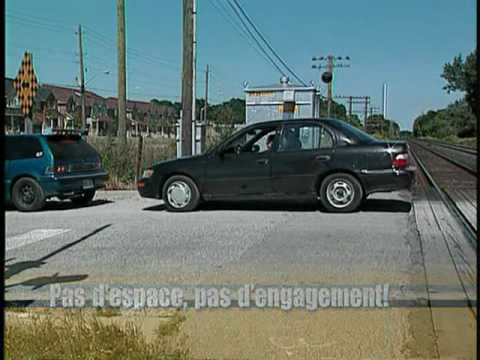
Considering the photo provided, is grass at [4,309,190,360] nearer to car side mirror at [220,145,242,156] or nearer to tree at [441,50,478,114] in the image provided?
tree at [441,50,478,114]

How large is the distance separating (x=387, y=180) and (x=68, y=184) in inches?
240

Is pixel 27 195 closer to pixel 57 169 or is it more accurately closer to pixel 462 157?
pixel 57 169

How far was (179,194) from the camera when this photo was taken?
1116 cm

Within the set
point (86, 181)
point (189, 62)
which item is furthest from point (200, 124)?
point (86, 181)

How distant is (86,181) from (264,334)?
28.4ft

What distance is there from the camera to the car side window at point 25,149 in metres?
11.8

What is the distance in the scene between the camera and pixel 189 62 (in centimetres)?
1688

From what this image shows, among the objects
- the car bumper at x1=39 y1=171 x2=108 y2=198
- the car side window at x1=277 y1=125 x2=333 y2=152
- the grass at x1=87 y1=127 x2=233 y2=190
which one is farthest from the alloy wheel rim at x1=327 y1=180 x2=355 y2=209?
the grass at x1=87 y1=127 x2=233 y2=190

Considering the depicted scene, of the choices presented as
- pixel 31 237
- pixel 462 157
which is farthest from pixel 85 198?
pixel 462 157

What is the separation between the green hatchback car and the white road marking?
2.51 meters

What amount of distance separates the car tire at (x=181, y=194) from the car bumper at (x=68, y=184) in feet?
6.70

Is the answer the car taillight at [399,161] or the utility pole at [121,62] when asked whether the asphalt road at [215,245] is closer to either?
the car taillight at [399,161]

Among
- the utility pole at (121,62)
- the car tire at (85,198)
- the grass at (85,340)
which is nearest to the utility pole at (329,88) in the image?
the utility pole at (121,62)

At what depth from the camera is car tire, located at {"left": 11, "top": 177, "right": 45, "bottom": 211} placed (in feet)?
38.4
